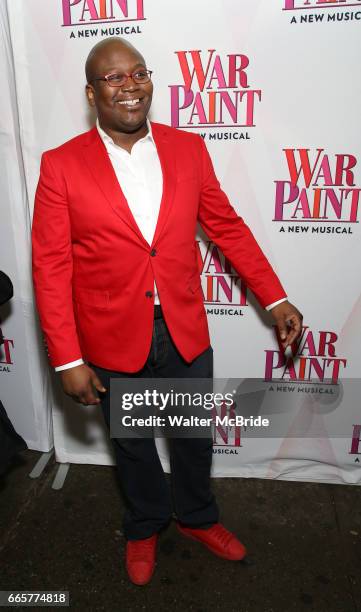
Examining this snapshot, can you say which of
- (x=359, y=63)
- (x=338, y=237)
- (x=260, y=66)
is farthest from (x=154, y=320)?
(x=359, y=63)

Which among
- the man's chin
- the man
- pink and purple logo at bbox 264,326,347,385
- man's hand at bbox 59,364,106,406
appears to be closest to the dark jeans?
the man

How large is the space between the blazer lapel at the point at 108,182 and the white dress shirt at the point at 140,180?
32mm

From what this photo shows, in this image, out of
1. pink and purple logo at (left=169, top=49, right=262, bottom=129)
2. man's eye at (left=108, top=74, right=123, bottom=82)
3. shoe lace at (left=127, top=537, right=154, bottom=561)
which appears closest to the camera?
man's eye at (left=108, top=74, right=123, bottom=82)

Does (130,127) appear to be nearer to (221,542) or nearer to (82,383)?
(82,383)

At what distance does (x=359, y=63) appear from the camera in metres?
1.97

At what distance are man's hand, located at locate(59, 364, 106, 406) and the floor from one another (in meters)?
0.86

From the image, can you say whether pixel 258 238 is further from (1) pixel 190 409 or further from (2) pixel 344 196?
(1) pixel 190 409

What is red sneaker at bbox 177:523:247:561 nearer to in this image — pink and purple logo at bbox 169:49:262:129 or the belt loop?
→ the belt loop

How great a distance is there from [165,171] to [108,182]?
0.21 meters

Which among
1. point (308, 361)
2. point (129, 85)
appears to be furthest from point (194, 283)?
point (308, 361)

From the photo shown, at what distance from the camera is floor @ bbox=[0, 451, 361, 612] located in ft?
6.72

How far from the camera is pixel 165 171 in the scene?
1.79 m

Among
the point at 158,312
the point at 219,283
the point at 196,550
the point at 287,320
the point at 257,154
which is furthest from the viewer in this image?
the point at 219,283

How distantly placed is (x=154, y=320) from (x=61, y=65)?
3.68ft
